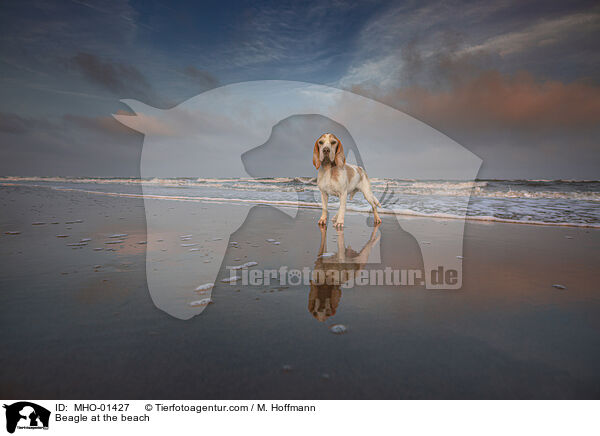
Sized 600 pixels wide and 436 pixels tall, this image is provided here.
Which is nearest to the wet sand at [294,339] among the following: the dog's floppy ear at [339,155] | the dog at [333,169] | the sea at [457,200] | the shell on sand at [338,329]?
the shell on sand at [338,329]

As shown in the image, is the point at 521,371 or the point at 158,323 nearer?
the point at 521,371

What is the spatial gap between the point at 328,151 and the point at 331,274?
9.58 feet

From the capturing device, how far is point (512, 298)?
1926 millimetres

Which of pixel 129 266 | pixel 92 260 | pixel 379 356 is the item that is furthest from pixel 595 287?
pixel 92 260

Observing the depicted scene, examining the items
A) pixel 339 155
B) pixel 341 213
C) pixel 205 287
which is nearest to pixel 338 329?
pixel 205 287

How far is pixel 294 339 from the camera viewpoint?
133 centimetres

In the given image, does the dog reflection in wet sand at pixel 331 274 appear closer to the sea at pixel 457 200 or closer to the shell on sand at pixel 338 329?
the shell on sand at pixel 338 329

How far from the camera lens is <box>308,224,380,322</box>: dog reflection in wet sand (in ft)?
5.70

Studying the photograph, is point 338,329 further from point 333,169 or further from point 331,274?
point 333,169

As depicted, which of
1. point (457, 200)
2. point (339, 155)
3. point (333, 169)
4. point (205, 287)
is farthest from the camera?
point (457, 200)
